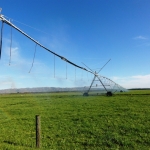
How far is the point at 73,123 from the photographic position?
53.7 ft

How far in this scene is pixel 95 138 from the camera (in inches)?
476

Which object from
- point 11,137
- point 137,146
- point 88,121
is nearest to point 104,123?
point 88,121

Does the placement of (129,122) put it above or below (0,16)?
below

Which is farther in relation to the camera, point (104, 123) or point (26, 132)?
point (104, 123)

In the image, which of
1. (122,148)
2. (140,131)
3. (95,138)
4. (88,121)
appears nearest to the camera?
(122,148)

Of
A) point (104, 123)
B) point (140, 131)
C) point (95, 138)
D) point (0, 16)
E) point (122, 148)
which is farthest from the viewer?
point (104, 123)

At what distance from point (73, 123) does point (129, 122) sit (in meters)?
4.31

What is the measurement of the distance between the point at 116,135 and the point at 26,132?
597cm

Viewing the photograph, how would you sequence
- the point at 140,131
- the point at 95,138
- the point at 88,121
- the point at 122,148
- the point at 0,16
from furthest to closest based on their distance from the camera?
the point at 88,121 → the point at 140,131 → the point at 95,138 → the point at 122,148 → the point at 0,16

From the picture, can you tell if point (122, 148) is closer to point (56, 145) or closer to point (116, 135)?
point (116, 135)

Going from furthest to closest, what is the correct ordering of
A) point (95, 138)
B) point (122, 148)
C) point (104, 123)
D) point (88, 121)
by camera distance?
point (88, 121), point (104, 123), point (95, 138), point (122, 148)

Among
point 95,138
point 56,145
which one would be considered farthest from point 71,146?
point 95,138

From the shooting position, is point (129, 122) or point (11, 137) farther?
point (129, 122)

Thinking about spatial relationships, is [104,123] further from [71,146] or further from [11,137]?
[11,137]
